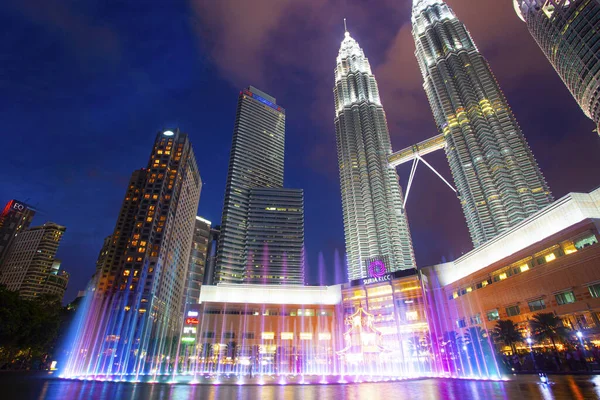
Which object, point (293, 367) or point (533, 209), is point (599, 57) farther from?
point (293, 367)

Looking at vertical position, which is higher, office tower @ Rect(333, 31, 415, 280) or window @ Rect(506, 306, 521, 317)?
office tower @ Rect(333, 31, 415, 280)

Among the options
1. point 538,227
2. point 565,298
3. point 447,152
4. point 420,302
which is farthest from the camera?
point 447,152

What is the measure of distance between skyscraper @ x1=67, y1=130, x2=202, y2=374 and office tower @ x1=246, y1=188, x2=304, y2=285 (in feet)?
116

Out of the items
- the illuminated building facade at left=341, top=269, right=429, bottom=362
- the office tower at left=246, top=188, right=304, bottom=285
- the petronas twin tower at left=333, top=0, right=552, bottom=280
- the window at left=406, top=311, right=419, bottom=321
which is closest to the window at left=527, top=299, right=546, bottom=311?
the illuminated building facade at left=341, top=269, right=429, bottom=362

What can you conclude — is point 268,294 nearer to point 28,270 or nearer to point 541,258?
point 541,258

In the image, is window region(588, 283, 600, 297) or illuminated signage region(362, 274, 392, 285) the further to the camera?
illuminated signage region(362, 274, 392, 285)

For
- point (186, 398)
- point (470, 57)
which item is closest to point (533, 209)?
point (470, 57)

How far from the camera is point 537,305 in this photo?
56031mm

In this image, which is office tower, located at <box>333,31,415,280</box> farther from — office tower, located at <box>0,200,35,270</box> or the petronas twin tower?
office tower, located at <box>0,200,35,270</box>

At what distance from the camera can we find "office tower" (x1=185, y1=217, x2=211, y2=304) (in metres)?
161

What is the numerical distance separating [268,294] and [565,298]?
238 ft

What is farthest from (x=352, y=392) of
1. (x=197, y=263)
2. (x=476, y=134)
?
(x=197, y=263)

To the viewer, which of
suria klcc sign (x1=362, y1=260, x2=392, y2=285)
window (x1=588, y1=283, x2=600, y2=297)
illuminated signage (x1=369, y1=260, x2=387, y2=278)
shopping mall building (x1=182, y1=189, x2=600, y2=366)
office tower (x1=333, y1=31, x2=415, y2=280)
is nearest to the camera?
window (x1=588, y1=283, x2=600, y2=297)

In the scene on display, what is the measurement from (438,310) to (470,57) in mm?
118548
